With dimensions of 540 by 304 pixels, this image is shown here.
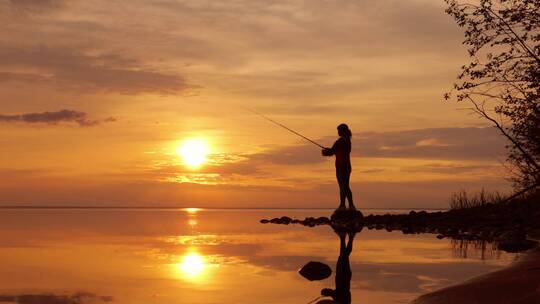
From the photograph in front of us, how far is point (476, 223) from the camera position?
25328 mm

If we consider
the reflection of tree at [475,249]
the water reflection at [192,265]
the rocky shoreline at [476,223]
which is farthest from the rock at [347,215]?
the water reflection at [192,265]

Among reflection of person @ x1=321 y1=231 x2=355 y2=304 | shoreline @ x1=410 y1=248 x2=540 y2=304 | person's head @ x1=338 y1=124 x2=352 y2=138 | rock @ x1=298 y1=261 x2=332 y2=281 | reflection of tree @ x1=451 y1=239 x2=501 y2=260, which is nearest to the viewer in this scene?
shoreline @ x1=410 y1=248 x2=540 y2=304

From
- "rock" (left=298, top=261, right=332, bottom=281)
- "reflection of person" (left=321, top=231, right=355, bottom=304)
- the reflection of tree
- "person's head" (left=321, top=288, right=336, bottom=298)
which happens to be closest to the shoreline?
"reflection of person" (left=321, top=231, right=355, bottom=304)

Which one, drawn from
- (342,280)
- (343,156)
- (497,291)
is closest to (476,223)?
(343,156)

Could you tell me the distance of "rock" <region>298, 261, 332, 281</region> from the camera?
13.5 meters

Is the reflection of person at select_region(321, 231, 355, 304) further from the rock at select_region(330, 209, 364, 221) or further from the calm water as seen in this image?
the rock at select_region(330, 209, 364, 221)

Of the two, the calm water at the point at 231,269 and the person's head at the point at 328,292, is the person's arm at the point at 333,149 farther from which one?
the person's head at the point at 328,292

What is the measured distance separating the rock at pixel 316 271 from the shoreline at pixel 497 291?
349 centimetres

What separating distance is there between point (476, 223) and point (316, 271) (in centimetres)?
1371

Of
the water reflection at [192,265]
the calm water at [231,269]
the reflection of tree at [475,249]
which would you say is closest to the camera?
the calm water at [231,269]

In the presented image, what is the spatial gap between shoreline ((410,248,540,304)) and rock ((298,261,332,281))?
3492 millimetres

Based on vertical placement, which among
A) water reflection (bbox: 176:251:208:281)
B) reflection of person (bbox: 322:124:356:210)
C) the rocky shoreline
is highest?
reflection of person (bbox: 322:124:356:210)

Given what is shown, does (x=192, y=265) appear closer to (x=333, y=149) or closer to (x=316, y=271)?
(x=316, y=271)

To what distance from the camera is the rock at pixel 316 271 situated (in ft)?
44.3
